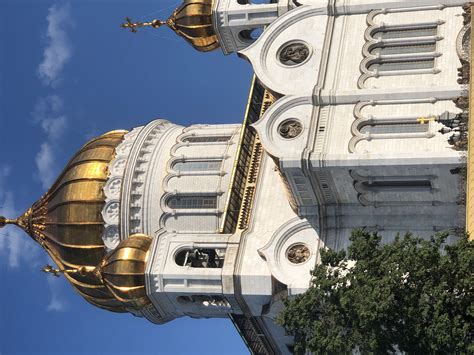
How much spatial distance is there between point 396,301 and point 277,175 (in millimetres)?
9902

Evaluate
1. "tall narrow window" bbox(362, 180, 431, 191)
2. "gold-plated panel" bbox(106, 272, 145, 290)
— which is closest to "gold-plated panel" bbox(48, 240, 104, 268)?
"gold-plated panel" bbox(106, 272, 145, 290)

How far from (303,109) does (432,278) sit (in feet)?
28.4

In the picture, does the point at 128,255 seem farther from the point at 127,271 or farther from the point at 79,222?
the point at 79,222

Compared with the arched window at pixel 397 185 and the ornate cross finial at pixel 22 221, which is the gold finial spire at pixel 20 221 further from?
the arched window at pixel 397 185

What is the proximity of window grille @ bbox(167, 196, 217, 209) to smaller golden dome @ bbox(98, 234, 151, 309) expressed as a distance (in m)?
2.58

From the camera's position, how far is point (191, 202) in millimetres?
32406

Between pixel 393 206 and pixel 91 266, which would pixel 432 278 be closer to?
pixel 393 206

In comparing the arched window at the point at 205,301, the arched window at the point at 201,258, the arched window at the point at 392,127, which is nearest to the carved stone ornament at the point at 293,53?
the arched window at the point at 392,127

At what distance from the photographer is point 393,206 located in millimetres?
27703

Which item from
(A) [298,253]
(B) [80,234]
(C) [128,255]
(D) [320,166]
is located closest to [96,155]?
(B) [80,234]

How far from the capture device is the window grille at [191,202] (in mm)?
32125

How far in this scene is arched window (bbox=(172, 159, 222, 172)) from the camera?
32844 millimetres

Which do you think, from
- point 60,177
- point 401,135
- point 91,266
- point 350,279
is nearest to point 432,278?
point 350,279

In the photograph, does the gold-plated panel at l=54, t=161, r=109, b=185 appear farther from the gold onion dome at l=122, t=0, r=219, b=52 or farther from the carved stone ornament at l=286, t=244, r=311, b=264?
the carved stone ornament at l=286, t=244, r=311, b=264
